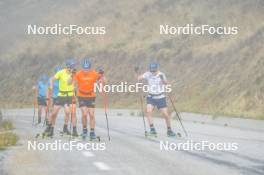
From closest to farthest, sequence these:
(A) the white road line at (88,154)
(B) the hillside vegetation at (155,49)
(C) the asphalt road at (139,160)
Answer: (C) the asphalt road at (139,160) < (A) the white road line at (88,154) < (B) the hillside vegetation at (155,49)

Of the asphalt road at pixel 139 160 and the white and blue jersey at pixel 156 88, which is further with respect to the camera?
the white and blue jersey at pixel 156 88

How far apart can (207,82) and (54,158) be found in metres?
28.2

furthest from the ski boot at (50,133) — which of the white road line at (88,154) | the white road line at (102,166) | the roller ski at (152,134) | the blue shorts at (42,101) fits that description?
the blue shorts at (42,101)

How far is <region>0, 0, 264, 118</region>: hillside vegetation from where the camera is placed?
37.4 meters

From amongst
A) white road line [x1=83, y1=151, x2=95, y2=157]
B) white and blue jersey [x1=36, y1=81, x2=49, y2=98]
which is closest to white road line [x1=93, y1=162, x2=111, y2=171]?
white road line [x1=83, y1=151, x2=95, y2=157]

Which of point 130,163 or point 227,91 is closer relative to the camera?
point 130,163

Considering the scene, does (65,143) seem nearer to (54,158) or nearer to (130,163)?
(54,158)

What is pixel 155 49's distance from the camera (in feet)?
173

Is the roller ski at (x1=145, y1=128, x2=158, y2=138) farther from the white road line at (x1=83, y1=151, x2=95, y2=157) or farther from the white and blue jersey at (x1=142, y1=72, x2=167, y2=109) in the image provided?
the white road line at (x1=83, y1=151, x2=95, y2=157)

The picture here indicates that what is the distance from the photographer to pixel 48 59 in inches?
2547

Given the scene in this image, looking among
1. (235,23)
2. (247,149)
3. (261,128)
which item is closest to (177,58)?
(235,23)

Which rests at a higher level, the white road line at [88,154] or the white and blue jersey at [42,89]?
the white and blue jersey at [42,89]

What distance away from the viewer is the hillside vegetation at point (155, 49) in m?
37.4

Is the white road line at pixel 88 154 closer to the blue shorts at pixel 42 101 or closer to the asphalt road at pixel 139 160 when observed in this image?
the asphalt road at pixel 139 160
